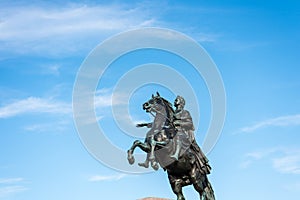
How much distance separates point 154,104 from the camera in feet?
55.6

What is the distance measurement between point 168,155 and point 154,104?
1.40m

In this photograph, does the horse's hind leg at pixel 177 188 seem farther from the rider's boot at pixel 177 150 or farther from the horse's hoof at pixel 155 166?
the horse's hoof at pixel 155 166

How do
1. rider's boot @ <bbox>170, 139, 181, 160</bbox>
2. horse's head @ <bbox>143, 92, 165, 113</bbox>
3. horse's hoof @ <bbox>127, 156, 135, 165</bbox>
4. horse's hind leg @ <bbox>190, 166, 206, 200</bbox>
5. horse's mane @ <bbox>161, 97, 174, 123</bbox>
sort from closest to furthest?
horse's hoof @ <bbox>127, 156, 135, 165</bbox>, rider's boot @ <bbox>170, 139, 181, 160</bbox>, horse's head @ <bbox>143, 92, 165, 113</bbox>, horse's mane @ <bbox>161, 97, 174, 123</bbox>, horse's hind leg @ <bbox>190, 166, 206, 200</bbox>

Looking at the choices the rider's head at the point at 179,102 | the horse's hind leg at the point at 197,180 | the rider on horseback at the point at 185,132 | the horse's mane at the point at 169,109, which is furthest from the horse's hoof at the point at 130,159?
the rider's head at the point at 179,102

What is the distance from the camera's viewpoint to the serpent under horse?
16.4 m

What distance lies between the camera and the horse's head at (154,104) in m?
16.9

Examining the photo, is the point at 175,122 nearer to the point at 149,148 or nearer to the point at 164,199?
the point at 149,148

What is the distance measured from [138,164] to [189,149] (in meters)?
1.65

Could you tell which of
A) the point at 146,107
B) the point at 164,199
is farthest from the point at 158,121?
the point at 164,199

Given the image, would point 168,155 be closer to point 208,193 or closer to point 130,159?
point 130,159

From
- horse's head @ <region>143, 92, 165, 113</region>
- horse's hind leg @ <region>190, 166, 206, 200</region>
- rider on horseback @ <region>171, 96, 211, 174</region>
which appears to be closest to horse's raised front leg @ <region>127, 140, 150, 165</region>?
rider on horseback @ <region>171, 96, 211, 174</region>

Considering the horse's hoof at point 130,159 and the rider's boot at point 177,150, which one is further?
the rider's boot at point 177,150

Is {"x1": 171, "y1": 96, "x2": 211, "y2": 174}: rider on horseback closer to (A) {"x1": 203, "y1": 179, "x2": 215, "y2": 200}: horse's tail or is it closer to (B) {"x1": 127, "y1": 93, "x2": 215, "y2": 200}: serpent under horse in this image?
(B) {"x1": 127, "y1": 93, "x2": 215, "y2": 200}: serpent under horse

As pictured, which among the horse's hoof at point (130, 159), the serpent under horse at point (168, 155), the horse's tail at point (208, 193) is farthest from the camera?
the horse's tail at point (208, 193)
